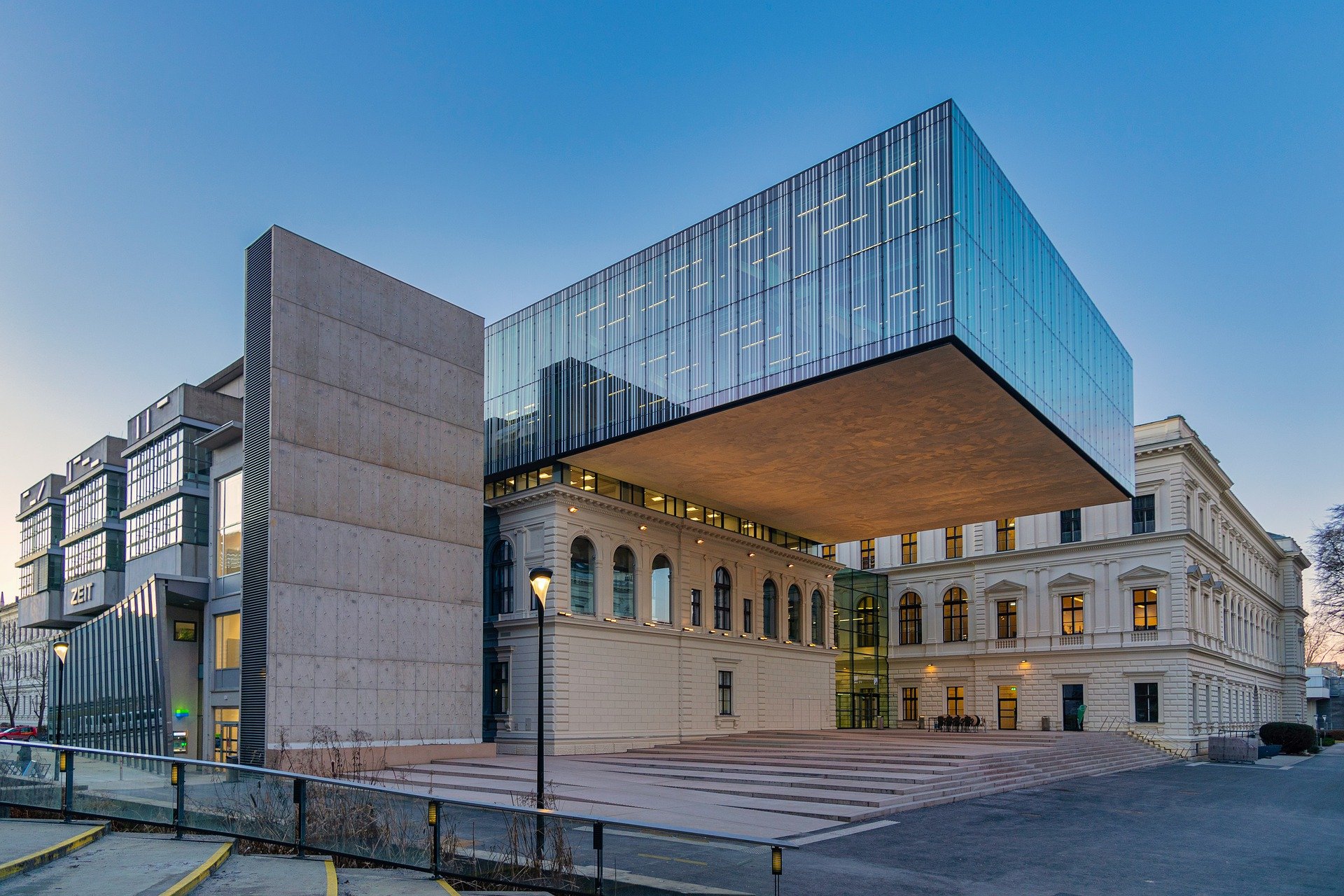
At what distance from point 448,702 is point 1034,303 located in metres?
24.0

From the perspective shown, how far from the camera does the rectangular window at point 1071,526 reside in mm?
57844

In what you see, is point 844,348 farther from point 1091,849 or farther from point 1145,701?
point 1145,701

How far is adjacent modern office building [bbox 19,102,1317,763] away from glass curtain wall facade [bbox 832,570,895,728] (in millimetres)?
13626

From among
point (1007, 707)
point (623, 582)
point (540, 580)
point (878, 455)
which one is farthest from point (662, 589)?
point (540, 580)

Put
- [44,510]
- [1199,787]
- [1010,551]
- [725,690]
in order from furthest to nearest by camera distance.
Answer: [1010,551] < [44,510] < [725,690] < [1199,787]

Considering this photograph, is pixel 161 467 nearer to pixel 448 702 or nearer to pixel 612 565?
pixel 448 702

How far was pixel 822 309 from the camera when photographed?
104 feet

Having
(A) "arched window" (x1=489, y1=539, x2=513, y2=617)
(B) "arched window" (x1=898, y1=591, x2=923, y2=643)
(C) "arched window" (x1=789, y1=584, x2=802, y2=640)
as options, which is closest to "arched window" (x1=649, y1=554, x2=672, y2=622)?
(A) "arched window" (x1=489, y1=539, x2=513, y2=617)

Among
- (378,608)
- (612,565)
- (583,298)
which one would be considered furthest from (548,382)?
(378,608)

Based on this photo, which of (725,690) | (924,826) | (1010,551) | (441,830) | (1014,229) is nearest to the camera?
(441,830)

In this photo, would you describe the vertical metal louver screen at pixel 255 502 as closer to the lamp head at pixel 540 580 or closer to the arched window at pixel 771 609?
the lamp head at pixel 540 580

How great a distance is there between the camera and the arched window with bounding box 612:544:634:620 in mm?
41938

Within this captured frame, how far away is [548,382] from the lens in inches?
1619

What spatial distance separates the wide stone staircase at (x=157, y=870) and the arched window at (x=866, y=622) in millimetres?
52571
